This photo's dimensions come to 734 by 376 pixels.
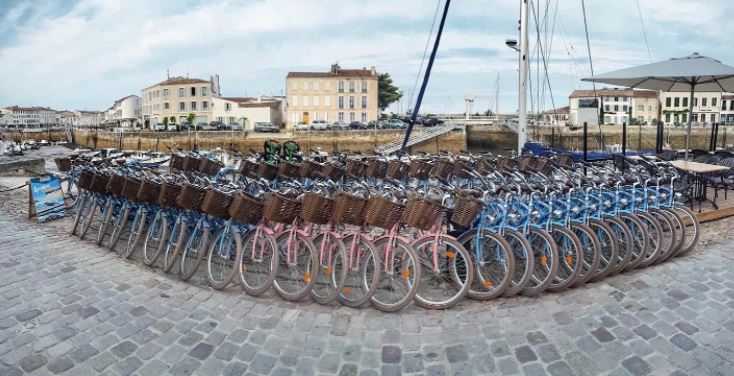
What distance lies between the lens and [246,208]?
14.5 ft

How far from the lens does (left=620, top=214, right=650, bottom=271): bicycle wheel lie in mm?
4828

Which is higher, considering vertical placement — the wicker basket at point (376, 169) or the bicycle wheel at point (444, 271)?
the wicker basket at point (376, 169)

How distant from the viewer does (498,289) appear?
4172mm

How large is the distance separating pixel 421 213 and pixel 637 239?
92.4 inches

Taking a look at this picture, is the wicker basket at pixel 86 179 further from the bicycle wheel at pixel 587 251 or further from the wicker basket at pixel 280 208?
the bicycle wheel at pixel 587 251

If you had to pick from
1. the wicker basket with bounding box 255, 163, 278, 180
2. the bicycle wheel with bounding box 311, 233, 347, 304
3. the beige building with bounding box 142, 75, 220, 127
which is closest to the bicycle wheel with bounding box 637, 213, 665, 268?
the bicycle wheel with bounding box 311, 233, 347, 304

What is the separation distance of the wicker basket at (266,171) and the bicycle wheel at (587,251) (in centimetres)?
429

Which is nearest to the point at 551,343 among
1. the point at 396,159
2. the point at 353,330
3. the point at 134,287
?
the point at 353,330

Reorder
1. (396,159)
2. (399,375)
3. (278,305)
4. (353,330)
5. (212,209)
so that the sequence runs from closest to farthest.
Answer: (399,375) < (353,330) < (278,305) < (212,209) < (396,159)

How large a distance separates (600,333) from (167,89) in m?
63.8

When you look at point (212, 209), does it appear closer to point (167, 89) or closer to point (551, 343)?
point (551, 343)

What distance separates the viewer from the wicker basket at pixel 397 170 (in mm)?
7547

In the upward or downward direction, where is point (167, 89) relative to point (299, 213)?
upward

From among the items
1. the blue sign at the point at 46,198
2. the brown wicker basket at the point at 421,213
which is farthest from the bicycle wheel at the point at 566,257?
the blue sign at the point at 46,198
